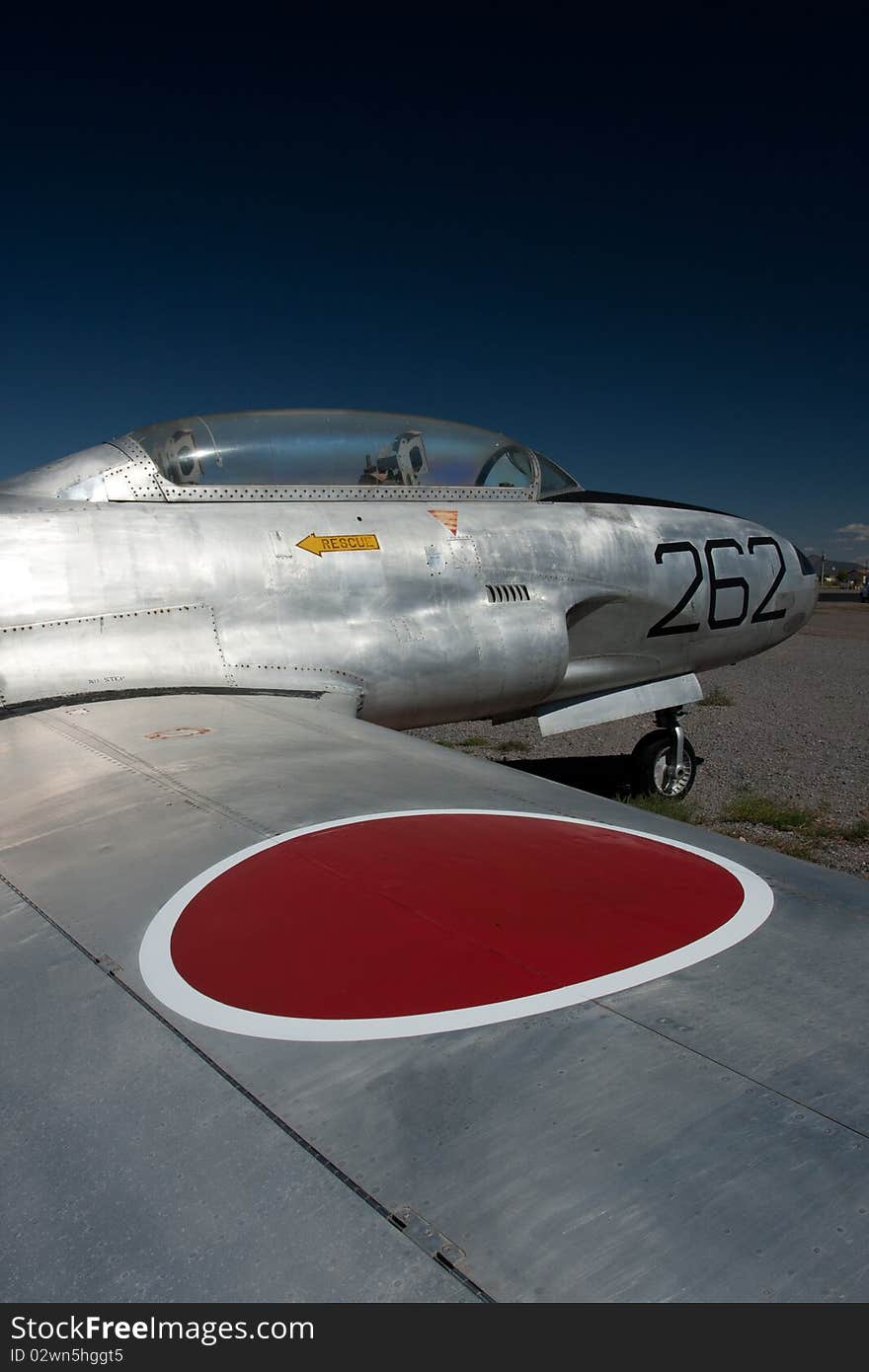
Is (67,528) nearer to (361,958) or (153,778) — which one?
(153,778)

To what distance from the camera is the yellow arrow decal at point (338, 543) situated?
489 centimetres

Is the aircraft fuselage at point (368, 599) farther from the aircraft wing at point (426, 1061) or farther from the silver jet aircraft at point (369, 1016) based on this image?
the aircraft wing at point (426, 1061)

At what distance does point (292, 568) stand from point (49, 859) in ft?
9.04

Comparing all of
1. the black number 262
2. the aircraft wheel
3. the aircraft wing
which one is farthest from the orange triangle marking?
the aircraft wheel

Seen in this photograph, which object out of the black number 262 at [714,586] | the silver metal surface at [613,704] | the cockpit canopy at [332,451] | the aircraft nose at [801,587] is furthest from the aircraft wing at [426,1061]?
the aircraft nose at [801,587]

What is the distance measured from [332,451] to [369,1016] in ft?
14.3

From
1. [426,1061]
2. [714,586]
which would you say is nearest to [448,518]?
[714,586]

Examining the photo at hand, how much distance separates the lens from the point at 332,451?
532cm

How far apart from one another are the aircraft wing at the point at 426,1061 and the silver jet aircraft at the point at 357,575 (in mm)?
1963

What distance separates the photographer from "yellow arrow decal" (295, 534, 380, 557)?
16.0 feet

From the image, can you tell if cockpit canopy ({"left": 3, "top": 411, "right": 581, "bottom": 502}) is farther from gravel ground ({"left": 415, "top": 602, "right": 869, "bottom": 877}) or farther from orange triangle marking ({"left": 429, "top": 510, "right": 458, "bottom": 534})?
gravel ground ({"left": 415, "top": 602, "right": 869, "bottom": 877})

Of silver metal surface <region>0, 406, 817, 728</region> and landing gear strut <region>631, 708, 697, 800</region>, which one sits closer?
silver metal surface <region>0, 406, 817, 728</region>

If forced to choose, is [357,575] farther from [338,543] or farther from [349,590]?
[338,543]

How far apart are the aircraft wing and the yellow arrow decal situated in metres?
2.60
